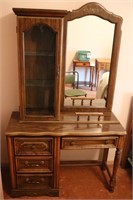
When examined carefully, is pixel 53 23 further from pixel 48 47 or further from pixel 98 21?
pixel 98 21

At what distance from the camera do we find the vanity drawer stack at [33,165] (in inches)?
63.9

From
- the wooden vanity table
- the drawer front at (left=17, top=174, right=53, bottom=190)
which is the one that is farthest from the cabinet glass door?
the drawer front at (left=17, top=174, right=53, bottom=190)

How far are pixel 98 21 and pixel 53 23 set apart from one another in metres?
0.44

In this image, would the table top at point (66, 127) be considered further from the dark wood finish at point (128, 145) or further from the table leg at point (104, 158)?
the table leg at point (104, 158)

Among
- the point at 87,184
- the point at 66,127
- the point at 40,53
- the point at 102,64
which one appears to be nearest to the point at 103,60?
the point at 102,64

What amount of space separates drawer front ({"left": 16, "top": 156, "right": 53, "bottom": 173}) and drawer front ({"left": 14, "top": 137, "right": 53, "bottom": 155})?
5 cm

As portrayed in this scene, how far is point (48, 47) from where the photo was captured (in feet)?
5.46

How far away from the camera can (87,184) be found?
2033mm

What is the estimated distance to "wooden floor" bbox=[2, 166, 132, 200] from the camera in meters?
1.91

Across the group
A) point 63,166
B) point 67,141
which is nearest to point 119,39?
point 67,141

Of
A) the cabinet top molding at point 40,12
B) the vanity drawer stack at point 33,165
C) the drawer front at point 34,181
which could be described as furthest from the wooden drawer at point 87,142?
the cabinet top molding at point 40,12

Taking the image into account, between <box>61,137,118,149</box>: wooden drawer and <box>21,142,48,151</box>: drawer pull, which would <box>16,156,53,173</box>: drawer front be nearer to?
<box>21,142,48,151</box>: drawer pull

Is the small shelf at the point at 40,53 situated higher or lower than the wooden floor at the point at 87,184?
higher

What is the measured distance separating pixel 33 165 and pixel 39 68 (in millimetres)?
855
